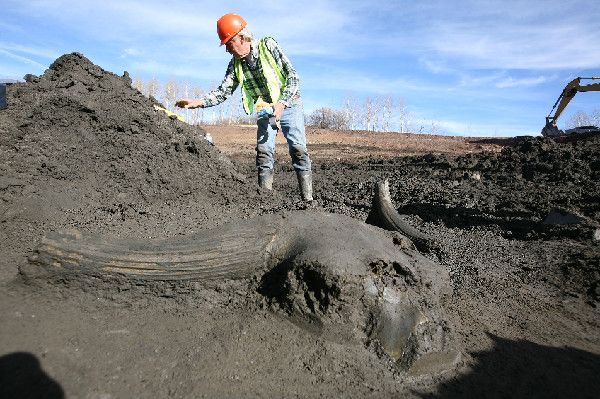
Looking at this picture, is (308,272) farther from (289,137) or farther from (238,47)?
(238,47)

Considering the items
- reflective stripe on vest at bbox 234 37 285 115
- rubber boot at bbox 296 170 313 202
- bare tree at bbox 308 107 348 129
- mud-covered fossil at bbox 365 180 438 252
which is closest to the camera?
mud-covered fossil at bbox 365 180 438 252

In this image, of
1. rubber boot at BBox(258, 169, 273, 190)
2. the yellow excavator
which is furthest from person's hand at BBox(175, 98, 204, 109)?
the yellow excavator

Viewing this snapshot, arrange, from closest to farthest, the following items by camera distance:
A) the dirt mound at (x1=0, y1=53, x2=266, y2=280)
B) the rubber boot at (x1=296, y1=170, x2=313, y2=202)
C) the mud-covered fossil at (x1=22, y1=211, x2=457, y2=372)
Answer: the mud-covered fossil at (x1=22, y1=211, x2=457, y2=372) → the dirt mound at (x1=0, y1=53, x2=266, y2=280) → the rubber boot at (x1=296, y1=170, x2=313, y2=202)

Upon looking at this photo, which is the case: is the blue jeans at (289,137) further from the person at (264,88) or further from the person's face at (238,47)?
the person's face at (238,47)

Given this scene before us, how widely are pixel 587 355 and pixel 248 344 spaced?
1907mm

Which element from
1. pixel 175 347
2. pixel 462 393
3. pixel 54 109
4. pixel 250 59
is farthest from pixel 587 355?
pixel 54 109

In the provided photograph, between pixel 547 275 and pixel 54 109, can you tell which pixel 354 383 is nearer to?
pixel 547 275

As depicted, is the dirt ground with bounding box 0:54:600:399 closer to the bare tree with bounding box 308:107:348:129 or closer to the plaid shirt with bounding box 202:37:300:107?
the plaid shirt with bounding box 202:37:300:107

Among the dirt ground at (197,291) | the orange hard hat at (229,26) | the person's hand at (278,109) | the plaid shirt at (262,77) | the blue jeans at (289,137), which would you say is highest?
the orange hard hat at (229,26)

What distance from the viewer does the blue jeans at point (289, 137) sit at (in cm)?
446

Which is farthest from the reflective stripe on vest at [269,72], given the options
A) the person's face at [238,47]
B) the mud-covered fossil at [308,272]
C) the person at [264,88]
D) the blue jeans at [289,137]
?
the mud-covered fossil at [308,272]

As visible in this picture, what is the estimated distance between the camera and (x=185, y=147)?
3977mm

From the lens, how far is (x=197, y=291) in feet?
7.66

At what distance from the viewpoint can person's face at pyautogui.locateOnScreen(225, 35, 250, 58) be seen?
4.09 meters
